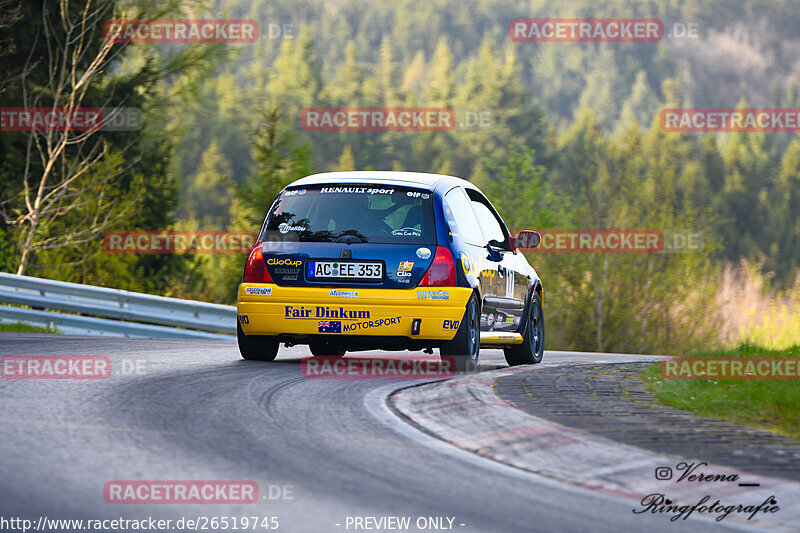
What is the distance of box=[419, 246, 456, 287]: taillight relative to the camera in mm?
9945

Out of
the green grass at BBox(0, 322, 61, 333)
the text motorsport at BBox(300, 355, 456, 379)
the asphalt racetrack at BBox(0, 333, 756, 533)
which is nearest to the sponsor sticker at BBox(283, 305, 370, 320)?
the text motorsport at BBox(300, 355, 456, 379)

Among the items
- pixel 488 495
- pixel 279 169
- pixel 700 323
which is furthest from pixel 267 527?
pixel 700 323

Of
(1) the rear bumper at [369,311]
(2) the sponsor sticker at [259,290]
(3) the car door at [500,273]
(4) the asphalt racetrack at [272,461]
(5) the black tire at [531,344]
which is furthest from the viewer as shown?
(5) the black tire at [531,344]

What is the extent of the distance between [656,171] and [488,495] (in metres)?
27.5

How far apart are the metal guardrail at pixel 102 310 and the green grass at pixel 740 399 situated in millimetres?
7767

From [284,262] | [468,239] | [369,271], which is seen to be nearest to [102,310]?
[284,262]

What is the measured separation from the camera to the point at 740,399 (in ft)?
27.4

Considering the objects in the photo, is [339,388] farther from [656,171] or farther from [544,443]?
[656,171]

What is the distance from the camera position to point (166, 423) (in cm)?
706

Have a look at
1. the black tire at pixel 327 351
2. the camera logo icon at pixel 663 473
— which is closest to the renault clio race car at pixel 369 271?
the black tire at pixel 327 351

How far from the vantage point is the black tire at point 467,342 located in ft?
32.9

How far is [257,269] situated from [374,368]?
1.47 m

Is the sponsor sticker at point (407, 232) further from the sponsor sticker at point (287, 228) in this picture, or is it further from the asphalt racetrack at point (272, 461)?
the asphalt racetrack at point (272, 461)

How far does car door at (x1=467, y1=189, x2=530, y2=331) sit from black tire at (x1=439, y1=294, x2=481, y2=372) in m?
0.36
